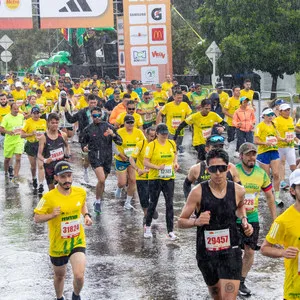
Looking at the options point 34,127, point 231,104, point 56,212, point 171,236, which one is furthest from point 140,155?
point 231,104

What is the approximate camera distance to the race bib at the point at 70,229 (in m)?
8.71

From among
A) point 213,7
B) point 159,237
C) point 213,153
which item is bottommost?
point 159,237

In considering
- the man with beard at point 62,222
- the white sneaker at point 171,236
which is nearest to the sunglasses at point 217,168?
the man with beard at point 62,222

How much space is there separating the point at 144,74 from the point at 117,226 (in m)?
21.2

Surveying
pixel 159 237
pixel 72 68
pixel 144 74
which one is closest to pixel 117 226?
pixel 159 237

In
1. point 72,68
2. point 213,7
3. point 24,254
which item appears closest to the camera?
point 24,254

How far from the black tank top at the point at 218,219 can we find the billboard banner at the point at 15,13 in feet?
90.3

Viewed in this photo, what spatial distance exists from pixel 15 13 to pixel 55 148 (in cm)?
2085

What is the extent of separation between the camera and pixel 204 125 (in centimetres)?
1661

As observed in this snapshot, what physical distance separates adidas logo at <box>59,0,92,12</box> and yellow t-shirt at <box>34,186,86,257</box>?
26.0m

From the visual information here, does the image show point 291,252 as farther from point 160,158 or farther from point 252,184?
point 160,158

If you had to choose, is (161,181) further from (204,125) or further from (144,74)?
(144,74)

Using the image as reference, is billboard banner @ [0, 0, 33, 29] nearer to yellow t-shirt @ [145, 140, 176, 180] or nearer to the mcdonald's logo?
the mcdonald's logo

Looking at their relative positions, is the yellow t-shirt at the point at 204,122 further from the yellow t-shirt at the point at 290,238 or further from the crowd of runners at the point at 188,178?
the yellow t-shirt at the point at 290,238
